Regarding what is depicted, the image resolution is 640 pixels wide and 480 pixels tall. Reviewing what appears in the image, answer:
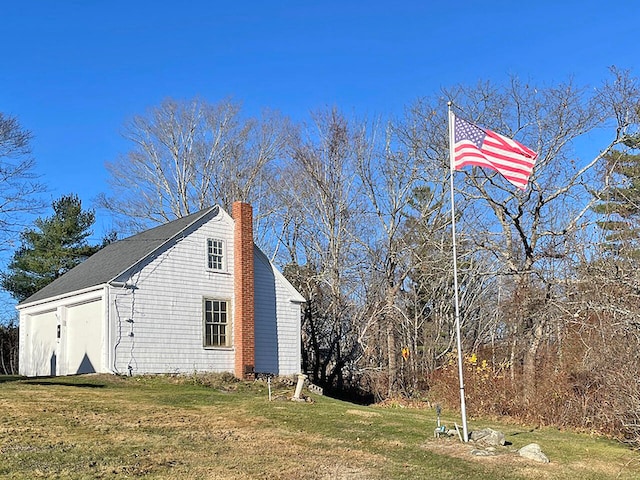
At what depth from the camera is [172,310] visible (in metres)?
19.3

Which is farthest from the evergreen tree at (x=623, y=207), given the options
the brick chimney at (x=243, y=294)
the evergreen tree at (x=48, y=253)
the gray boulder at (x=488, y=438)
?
the evergreen tree at (x=48, y=253)

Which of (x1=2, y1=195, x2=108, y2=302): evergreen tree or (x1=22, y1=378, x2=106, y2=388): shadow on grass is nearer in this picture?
(x1=22, y1=378, x2=106, y2=388): shadow on grass

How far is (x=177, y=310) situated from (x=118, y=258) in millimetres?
2989

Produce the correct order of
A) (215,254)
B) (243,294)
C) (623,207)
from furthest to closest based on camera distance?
(215,254) → (243,294) → (623,207)

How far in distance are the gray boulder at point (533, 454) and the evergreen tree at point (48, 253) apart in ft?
94.2

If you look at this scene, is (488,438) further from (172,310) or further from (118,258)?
(118,258)

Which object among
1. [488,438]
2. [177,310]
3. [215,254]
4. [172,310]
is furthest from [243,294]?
[488,438]

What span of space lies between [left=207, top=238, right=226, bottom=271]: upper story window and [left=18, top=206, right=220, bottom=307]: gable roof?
0.76m

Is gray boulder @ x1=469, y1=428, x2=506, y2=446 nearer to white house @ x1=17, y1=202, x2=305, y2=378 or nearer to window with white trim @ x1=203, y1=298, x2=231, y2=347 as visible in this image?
white house @ x1=17, y1=202, x2=305, y2=378

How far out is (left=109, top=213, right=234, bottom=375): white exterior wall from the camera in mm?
18250

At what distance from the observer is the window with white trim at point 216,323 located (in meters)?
20.1

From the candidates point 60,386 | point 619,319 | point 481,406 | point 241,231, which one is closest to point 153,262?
point 241,231

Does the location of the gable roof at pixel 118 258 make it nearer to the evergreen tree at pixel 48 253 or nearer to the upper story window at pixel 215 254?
the upper story window at pixel 215 254

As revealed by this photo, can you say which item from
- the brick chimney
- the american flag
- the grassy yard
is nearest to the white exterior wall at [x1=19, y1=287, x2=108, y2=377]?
the brick chimney
